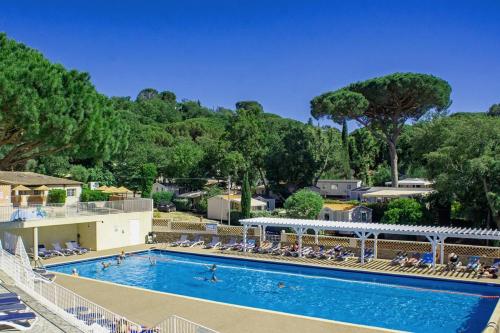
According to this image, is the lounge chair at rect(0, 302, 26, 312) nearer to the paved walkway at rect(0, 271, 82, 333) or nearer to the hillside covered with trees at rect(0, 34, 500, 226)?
the paved walkway at rect(0, 271, 82, 333)

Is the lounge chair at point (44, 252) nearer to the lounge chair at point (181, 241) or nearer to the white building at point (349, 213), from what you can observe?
the lounge chair at point (181, 241)

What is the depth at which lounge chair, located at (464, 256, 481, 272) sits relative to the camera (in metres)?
22.3

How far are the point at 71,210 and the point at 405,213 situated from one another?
20504 mm

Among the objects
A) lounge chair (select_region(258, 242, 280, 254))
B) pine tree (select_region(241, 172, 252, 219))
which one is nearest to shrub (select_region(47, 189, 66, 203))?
pine tree (select_region(241, 172, 252, 219))

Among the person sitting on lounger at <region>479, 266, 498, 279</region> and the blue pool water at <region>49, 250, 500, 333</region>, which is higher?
the person sitting on lounger at <region>479, 266, 498, 279</region>

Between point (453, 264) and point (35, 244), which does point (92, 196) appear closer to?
point (35, 244)

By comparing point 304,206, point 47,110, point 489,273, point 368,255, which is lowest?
point 489,273

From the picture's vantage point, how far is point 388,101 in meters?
44.8

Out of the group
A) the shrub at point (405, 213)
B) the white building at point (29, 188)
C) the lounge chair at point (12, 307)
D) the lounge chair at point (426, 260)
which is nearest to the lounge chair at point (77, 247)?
the white building at point (29, 188)

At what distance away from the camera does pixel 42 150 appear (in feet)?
63.4

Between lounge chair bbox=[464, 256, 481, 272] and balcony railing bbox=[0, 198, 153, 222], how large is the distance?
19172 mm

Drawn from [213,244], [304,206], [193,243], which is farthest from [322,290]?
[304,206]

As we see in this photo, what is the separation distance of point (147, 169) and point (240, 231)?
16.7 meters

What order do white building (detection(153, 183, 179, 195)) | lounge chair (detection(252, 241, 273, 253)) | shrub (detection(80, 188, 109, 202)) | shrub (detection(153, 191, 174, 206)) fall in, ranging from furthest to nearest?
white building (detection(153, 183, 179, 195)) → shrub (detection(153, 191, 174, 206)) → shrub (detection(80, 188, 109, 202)) → lounge chair (detection(252, 241, 273, 253))
